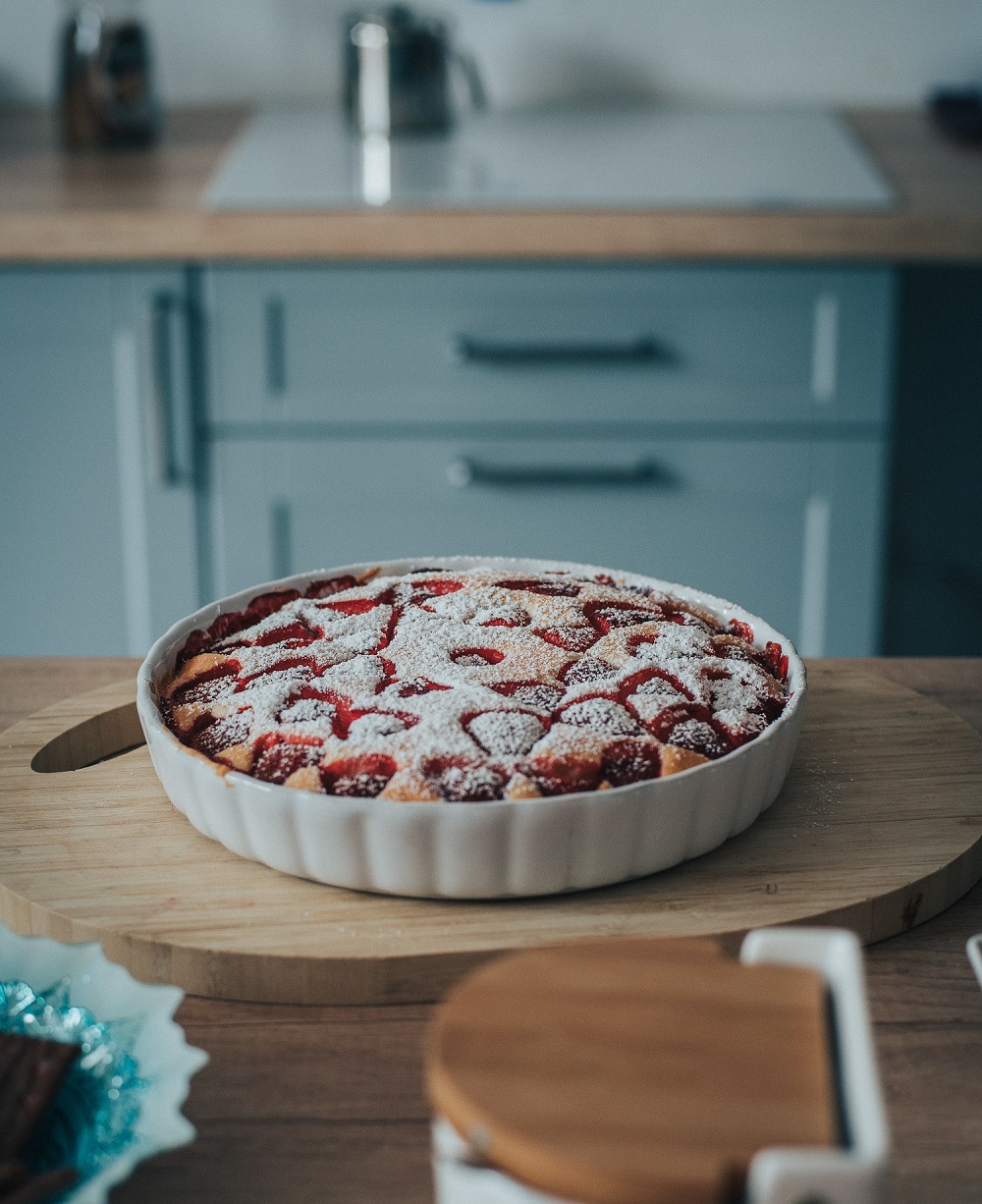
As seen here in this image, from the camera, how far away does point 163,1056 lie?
0.58 meters

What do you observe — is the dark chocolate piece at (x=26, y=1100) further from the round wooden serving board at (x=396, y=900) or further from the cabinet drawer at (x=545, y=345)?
the cabinet drawer at (x=545, y=345)

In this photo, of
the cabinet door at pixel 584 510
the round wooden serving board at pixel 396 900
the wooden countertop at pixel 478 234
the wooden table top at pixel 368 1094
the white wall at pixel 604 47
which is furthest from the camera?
the white wall at pixel 604 47

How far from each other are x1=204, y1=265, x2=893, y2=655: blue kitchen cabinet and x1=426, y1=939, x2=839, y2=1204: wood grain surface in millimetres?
1436

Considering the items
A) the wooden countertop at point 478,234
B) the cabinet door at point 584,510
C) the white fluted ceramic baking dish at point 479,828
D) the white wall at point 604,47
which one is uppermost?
the white wall at point 604,47

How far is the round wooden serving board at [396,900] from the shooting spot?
74 cm

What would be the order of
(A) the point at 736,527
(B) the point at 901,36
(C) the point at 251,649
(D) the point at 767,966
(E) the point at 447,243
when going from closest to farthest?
1. (D) the point at 767,966
2. (C) the point at 251,649
3. (E) the point at 447,243
4. (A) the point at 736,527
5. (B) the point at 901,36

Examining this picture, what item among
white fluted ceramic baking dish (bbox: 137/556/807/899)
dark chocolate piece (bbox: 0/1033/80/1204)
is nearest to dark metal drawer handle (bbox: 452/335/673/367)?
white fluted ceramic baking dish (bbox: 137/556/807/899)

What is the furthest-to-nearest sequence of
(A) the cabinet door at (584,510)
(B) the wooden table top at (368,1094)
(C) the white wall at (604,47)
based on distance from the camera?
(C) the white wall at (604,47) → (A) the cabinet door at (584,510) → (B) the wooden table top at (368,1094)

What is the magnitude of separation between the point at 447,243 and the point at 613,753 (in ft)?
3.75

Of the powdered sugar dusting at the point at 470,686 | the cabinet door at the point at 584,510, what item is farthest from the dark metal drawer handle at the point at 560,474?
the powdered sugar dusting at the point at 470,686

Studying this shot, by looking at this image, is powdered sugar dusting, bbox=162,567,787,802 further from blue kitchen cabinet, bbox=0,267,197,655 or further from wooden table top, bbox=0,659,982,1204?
blue kitchen cabinet, bbox=0,267,197,655

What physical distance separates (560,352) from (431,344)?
0.17 meters

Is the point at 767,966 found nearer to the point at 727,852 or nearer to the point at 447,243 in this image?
the point at 727,852

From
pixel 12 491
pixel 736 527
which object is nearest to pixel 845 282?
pixel 736 527
